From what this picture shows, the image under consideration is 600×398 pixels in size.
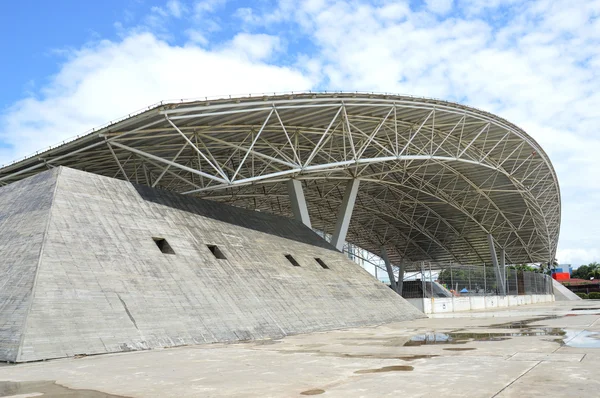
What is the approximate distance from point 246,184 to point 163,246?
9.64m

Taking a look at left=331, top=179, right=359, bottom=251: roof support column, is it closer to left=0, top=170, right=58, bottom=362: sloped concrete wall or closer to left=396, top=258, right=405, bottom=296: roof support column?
left=0, top=170, right=58, bottom=362: sloped concrete wall

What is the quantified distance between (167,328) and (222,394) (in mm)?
9572

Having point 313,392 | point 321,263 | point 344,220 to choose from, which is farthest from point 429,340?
point 344,220

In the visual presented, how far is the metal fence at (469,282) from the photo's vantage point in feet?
150

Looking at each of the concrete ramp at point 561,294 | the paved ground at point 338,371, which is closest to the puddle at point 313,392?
the paved ground at point 338,371

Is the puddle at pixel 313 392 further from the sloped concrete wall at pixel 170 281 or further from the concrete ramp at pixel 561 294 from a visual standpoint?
the concrete ramp at pixel 561 294

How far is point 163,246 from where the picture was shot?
22.5 metres

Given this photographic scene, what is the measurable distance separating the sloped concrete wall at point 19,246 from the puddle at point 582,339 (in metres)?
14.5

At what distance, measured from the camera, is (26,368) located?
39.7ft

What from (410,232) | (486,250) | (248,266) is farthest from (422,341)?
(486,250)

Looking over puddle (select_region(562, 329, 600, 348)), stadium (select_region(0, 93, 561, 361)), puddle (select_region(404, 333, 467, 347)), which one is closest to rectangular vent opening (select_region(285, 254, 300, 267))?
stadium (select_region(0, 93, 561, 361))

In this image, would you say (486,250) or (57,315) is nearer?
(57,315)

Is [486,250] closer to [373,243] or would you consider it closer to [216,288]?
[373,243]

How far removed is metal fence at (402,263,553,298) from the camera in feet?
150
